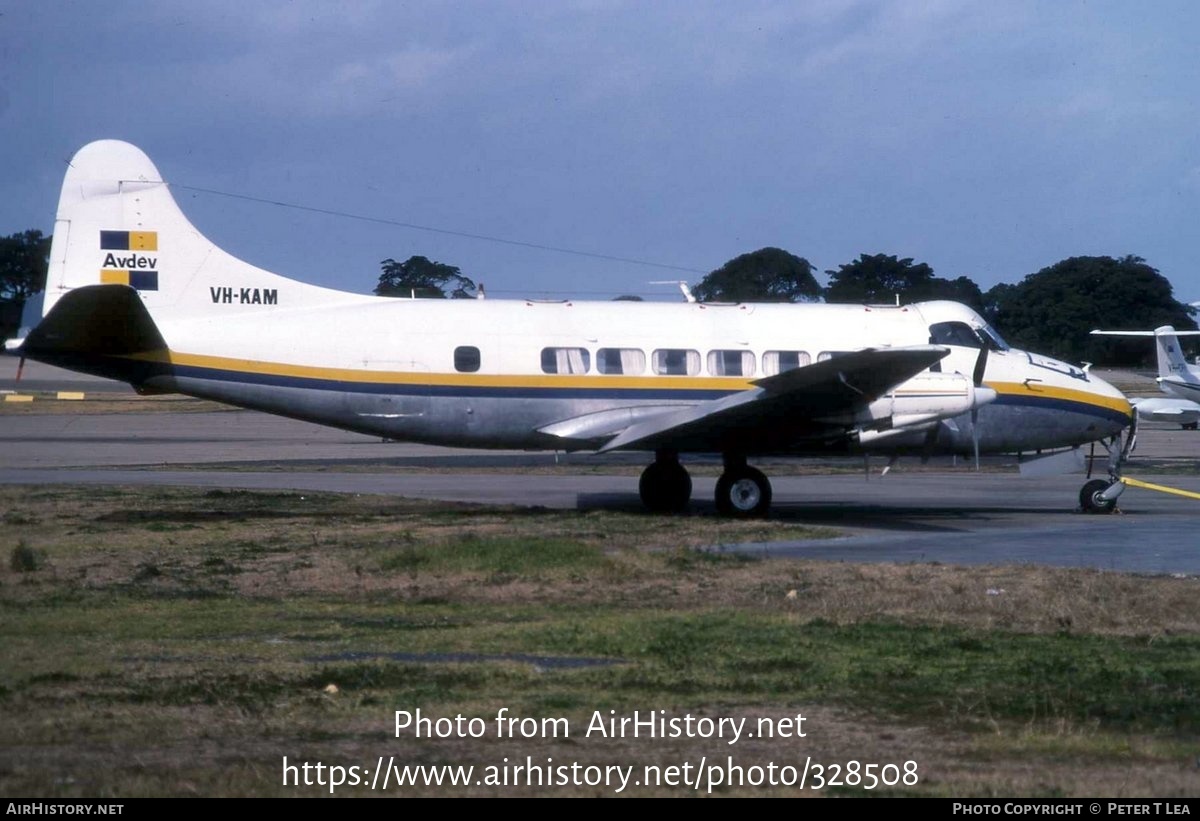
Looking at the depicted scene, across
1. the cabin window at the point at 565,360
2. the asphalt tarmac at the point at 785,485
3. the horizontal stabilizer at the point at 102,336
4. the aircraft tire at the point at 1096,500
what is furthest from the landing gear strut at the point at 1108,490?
the horizontal stabilizer at the point at 102,336

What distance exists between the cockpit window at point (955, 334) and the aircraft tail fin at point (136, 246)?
10404 millimetres

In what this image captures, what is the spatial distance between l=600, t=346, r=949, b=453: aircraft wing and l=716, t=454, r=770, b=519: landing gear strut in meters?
0.42

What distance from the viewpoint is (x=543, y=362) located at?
1988 cm

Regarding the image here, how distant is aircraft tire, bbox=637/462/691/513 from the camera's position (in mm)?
20922

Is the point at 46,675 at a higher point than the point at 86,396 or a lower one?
lower

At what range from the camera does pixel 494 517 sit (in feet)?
63.9

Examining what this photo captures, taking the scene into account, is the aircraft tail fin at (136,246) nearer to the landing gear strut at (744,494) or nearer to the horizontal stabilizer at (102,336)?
the horizontal stabilizer at (102,336)

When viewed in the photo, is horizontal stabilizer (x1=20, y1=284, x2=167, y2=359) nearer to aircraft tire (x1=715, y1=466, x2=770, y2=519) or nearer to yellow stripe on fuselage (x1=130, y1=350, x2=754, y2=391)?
yellow stripe on fuselage (x1=130, y1=350, x2=754, y2=391)

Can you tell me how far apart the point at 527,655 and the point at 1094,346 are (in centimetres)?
4910

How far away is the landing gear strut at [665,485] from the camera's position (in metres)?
20.9

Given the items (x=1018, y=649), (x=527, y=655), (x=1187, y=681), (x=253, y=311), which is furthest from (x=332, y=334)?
(x=1187, y=681)

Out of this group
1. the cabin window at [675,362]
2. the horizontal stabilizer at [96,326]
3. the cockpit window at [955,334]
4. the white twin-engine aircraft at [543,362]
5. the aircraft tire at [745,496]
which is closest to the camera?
the horizontal stabilizer at [96,326]
